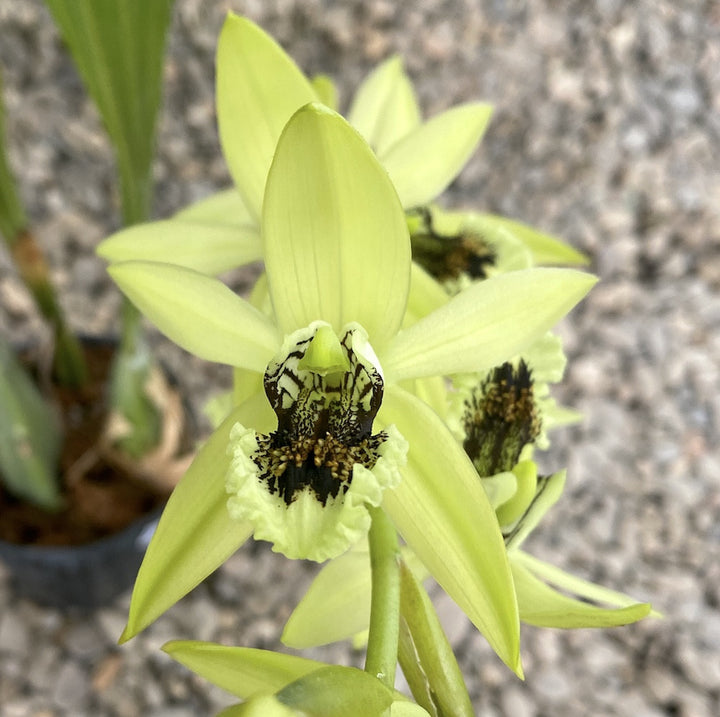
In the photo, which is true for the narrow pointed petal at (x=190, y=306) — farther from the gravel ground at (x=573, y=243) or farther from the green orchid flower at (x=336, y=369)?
the gravel ground at (x=573, y=243)

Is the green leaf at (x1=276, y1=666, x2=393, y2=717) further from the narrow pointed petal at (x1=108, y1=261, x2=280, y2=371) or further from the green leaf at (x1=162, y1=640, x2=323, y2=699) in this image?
the narrow pointed petal at (x1=108, y1=261, x2=280, y2=371)

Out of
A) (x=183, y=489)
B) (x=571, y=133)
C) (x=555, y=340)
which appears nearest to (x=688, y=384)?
(x=571, y=133)

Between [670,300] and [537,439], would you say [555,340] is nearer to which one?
[537,439]

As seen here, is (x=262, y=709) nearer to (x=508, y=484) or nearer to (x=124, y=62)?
(x=508, y=484)

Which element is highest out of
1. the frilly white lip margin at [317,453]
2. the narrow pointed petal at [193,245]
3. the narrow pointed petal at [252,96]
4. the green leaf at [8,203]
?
the narrow pointed petal at [252,96]

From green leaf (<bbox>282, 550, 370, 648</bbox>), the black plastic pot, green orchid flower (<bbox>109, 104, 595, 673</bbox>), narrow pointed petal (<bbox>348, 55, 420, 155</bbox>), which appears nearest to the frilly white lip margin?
green orchid flower (<bbox>109, 104, 595, 673</bbox>)

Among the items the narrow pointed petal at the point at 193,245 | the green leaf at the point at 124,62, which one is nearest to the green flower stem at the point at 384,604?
the narrow pointed petal at the point at 193,245
